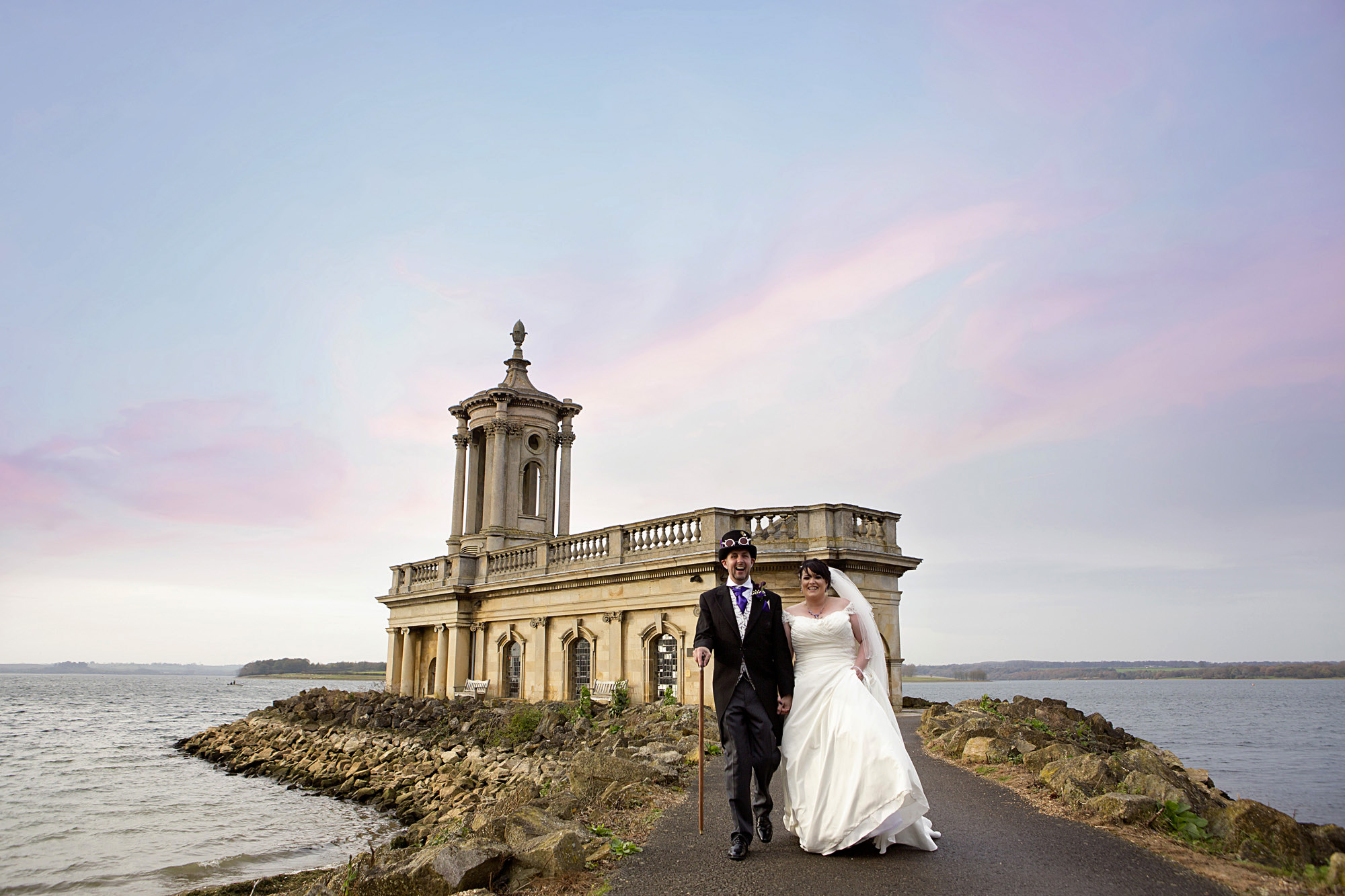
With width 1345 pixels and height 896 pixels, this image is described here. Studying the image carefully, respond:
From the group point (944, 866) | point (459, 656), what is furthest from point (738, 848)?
point (459, 656)

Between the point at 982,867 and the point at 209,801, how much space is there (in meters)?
25.4

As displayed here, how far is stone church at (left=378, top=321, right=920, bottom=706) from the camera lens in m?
21.1

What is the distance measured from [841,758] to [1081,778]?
385cm

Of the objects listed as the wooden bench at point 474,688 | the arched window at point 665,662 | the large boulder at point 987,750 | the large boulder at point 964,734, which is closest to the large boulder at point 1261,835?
the large boulder at point 987,750

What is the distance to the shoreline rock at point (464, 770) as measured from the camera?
23.0ft

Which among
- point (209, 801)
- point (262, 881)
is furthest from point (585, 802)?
point (209, 801)

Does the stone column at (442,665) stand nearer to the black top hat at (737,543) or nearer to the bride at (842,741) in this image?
the black top hat at (737,543)

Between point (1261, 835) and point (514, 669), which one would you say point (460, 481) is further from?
point (1261, 835)

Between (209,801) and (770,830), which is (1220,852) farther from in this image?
(209,801)

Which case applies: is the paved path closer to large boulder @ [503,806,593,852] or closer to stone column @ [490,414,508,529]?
large boulder @ [503,806,593,852]

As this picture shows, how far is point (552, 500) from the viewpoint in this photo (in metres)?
34.0

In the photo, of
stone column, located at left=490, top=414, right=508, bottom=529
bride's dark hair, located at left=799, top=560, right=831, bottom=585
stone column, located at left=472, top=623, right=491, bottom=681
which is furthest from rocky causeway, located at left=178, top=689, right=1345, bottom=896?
stone column, located at left=490, top=414, right=508, bottom=529

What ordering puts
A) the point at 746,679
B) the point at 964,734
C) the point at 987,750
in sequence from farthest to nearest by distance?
1. the point at 964,734
2. the point at 987,750
3. the point at 746,679

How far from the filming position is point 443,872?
22.1 feet
